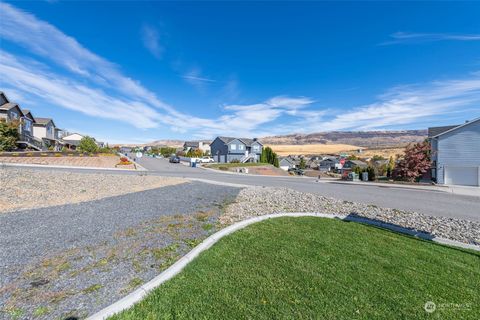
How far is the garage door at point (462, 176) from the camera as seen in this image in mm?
21625

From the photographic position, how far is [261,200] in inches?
421

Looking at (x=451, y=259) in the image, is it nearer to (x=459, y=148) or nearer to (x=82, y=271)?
(x=82, y=271)

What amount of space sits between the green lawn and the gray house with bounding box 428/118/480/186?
24150 mm

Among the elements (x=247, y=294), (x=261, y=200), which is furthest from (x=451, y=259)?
(x=261, y=200)

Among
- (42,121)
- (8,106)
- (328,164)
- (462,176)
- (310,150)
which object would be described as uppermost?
(8,106)

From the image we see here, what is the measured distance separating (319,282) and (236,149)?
161 ft

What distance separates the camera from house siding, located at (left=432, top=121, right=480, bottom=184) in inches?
858

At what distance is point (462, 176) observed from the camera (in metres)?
22.2

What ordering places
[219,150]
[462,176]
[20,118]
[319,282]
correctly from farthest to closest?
[219,150]
[20,118]
[462,176]
[319,282]

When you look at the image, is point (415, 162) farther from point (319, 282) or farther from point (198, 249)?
point (198, 249)

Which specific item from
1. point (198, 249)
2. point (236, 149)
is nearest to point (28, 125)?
point (236, 149)

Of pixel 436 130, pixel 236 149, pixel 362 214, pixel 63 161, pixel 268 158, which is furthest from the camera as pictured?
pixel 236 149

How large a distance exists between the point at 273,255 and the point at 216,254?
1.18 meters

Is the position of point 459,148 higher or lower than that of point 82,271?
higher
